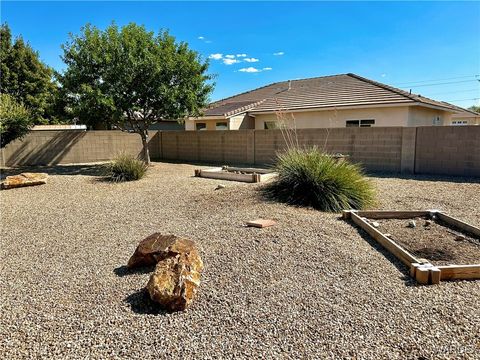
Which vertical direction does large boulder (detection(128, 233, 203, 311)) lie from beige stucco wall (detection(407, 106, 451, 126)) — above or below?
below

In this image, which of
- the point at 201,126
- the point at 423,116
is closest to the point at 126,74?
the point at 201,126

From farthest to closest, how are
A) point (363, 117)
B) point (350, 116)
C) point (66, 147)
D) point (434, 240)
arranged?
point (66, 147) < point (350, 116) < point (363, 117) < point (434, 240)

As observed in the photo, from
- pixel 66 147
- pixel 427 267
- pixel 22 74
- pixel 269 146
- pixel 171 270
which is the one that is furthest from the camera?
pixel 22 74

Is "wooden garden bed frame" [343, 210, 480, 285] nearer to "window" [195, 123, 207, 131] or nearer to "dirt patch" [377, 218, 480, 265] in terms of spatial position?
"dirt patch" [377, 218, 480, 265]

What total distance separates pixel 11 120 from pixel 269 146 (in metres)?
9.45

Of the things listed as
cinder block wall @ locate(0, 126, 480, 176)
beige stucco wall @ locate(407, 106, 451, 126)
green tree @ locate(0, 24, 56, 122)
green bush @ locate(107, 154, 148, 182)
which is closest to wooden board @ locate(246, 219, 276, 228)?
cinder block wall @ locate(0, 126, 480, 176)

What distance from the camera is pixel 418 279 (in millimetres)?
3438

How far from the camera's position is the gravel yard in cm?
254

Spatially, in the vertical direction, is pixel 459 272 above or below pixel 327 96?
below

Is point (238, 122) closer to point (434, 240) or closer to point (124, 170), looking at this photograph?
point (124, 170)

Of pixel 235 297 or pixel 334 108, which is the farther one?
pixel 334 108

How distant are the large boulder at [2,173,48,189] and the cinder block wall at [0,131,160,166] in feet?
19.4

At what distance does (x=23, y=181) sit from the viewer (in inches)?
389

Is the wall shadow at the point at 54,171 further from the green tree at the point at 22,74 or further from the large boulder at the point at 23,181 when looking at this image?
the green tree at the point at 22,74
